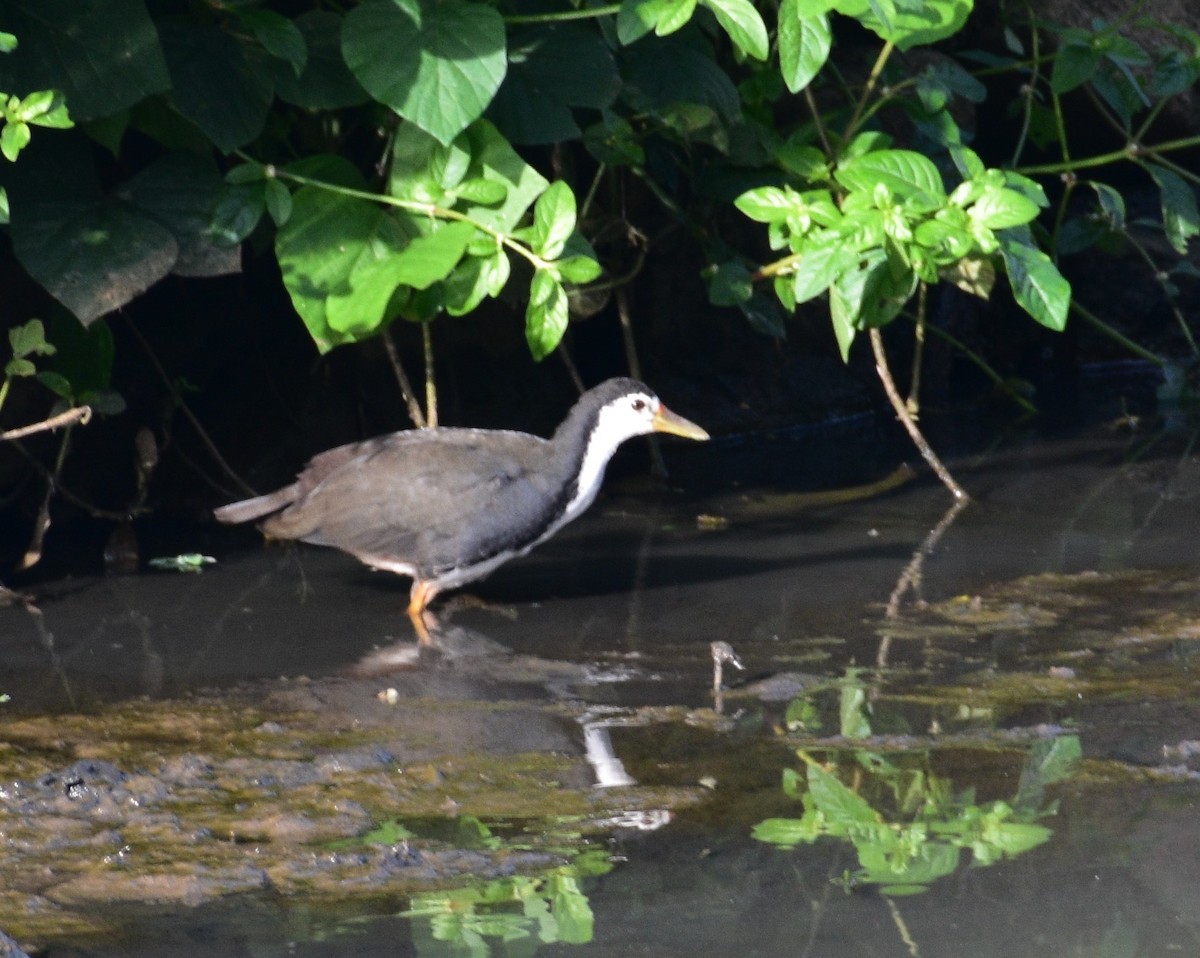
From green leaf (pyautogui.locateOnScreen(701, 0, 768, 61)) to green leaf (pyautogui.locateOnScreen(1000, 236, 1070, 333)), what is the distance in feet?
3.74

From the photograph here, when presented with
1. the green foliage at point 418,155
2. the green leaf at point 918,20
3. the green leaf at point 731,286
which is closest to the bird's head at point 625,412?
the green leaf at point 731,286

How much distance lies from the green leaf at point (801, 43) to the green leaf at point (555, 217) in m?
0.68

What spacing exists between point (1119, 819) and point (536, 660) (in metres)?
1.81

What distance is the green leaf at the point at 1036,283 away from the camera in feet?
16.4

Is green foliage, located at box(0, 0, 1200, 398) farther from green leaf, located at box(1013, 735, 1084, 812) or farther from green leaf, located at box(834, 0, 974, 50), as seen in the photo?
green leaf, located at box(1013, 735, 1084, 812)

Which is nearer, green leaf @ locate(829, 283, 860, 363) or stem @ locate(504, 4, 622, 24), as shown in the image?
stem @ locate(504, 4, 622, 24)

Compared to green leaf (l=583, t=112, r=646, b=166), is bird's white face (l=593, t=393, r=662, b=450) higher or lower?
lower

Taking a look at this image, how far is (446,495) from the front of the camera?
530 centimetres

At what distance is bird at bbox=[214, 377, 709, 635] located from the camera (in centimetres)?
527

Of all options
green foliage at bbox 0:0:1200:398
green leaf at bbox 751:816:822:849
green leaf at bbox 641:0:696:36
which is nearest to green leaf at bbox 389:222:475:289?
green foliage at bbox 0:0:1200:398

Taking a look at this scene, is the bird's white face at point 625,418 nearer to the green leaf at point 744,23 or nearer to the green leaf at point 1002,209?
the green leaf at point 1002,209

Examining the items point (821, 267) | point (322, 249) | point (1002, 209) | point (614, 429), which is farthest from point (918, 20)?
point (322, 249)

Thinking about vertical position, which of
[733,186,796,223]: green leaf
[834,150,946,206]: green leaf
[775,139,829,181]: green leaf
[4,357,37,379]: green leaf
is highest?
[834,150,946,206]: green leaf

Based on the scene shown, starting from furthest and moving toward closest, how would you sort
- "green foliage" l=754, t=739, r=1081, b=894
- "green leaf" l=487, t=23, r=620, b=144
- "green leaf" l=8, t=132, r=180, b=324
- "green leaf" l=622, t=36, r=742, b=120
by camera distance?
"green leaf" l=622, t=36, r=742, b=120 < "green leaf" l=487, t=23, r=620, b=144 < "green leaf" l=8, t=132, r=180, b=324 < "green foliage" l=754, t=739, r=1081, b=894
